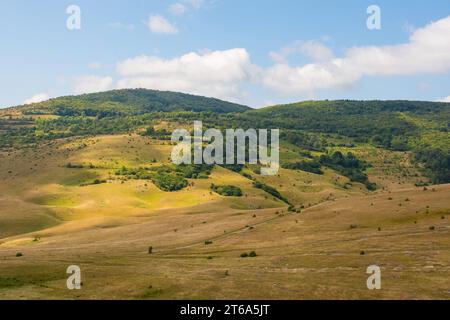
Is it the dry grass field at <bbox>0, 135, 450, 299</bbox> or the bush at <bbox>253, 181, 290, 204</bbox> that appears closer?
the dry grass field at <bbox>0, 135, 450, 299</bbox>

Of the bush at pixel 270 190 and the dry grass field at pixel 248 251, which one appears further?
the bush at pixel 270 190

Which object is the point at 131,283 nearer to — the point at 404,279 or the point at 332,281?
the point at 332,281

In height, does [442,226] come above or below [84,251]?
above

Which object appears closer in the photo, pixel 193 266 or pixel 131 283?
pixel 131 283

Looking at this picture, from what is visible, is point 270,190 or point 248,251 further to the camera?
point 270,190

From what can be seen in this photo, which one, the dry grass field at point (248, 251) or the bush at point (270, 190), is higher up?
the dry grass field at point (248, 251)

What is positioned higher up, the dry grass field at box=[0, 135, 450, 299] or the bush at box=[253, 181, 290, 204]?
the dry grass field at box=[0, 135, 450, 299]

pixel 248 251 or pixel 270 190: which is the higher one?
pixel 248 251

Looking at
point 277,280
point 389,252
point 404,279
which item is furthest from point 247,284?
point 389,252
